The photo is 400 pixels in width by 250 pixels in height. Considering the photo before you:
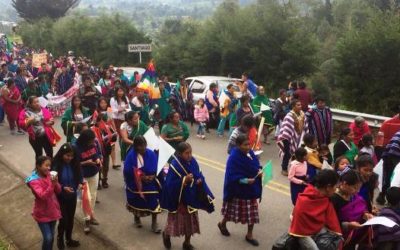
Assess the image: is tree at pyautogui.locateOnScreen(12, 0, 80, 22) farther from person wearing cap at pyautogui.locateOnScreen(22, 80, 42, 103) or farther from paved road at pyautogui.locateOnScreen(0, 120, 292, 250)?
paved road at pyautogui.locateOnScreen(0, 120, 292, 250)

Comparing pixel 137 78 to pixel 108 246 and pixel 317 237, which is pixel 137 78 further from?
pixel 317 237

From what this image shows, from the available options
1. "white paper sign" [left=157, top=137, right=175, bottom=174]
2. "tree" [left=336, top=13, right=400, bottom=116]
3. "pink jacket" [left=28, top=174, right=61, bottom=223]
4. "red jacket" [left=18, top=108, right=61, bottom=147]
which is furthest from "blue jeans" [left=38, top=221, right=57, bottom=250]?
"tree" [left=336, top=13, right=400, bottom=116]

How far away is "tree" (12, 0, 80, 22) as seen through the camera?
61719 mm

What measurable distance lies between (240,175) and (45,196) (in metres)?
2.46

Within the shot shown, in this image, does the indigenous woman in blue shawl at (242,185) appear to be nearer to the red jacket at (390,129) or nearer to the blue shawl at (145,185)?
the blue shawl at (145,185)

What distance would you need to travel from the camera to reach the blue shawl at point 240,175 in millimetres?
6934

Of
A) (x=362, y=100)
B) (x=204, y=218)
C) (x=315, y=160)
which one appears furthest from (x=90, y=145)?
(x=362, y=100)

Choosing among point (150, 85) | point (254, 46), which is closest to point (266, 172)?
point (150, 85)

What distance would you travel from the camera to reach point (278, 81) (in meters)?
19.8

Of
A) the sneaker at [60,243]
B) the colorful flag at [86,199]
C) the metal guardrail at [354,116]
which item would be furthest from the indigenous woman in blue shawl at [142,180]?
the metal guardrail at [354,116]

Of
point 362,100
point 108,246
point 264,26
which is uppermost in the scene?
point 264,26

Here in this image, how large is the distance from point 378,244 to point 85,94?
8.76m

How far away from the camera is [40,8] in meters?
61.9

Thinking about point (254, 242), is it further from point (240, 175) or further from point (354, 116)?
point (354, 116)
